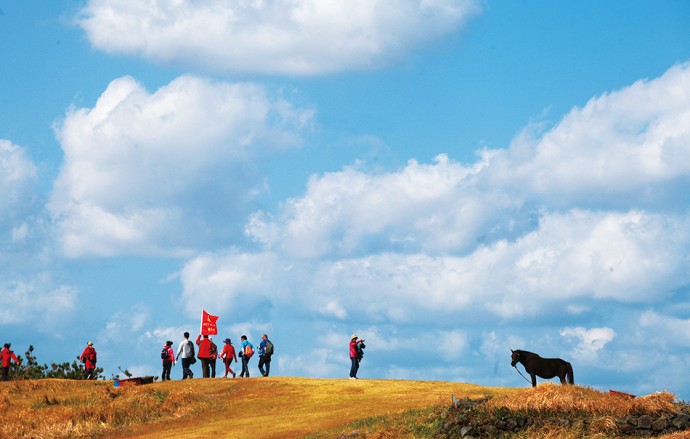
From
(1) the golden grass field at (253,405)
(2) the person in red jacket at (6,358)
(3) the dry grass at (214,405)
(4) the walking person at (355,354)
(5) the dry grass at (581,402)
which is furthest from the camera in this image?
(2) the person in red jacket at (6,358)

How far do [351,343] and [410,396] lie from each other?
5.73 meters

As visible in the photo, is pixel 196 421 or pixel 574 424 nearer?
pixel 574 424

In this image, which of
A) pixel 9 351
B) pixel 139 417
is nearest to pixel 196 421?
pixel 139 417

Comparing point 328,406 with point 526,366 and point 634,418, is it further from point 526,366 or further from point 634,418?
point 634,418

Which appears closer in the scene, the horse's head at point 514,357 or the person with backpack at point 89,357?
the horse's head at point 514,357

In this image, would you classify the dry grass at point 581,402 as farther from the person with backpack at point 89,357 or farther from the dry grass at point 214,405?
the person with backpack at point 89,357

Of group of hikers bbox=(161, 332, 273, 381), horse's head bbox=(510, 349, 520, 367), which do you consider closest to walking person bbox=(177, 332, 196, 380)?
group of hikers bbox=(161, 332, 273, 381)

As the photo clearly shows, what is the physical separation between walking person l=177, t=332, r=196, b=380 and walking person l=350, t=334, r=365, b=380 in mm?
7922

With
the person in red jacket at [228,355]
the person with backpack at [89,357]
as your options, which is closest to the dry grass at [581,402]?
the person in red jacket at [228,355]

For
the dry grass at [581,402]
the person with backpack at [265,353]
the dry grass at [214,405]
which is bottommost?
the dry grass at [581,402]

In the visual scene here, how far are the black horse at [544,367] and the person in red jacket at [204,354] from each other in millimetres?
15842

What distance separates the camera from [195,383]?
41.0 meters

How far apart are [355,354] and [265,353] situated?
4654mm

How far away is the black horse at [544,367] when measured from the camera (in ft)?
110
